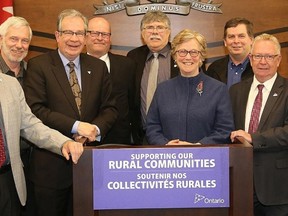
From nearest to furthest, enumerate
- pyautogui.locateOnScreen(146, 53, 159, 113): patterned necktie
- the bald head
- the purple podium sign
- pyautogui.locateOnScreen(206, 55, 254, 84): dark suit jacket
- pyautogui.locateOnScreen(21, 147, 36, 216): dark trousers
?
the purple podium sign → pyautogui.locateOnScreen(21, 147, 36, 216): dark trousers → pyautogui.locateOnScreen(206, 55, 254, 84): dark suit jacket → pyautogui.locateOnScreen(146, 53, 159, 113): patterned necktie → the bald head

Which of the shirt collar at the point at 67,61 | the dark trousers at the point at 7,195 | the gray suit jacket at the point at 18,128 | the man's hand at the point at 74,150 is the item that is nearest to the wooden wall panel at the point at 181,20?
the shirt collar at the point at 67,61

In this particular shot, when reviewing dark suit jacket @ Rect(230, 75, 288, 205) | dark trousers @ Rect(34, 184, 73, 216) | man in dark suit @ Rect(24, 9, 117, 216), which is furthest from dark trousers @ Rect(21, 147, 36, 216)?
dark suit jacket @ Rect(230, 75, 288, 205)

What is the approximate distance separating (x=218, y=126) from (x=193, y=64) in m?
0.41

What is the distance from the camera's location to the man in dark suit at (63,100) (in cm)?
301

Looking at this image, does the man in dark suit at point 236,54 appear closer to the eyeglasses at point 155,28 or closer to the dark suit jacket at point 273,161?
the eyeglasses at point 155,28

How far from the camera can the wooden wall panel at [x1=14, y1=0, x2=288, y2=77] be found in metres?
4.71

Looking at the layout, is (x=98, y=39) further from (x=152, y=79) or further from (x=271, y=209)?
(x=271, y=209)

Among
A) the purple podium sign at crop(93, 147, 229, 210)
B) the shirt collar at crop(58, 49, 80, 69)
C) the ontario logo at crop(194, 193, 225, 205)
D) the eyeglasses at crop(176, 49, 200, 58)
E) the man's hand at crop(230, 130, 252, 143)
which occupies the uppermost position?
the eyeglasses at crop(176, 49, 200, 58)

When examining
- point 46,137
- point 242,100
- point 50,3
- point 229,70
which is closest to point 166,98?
point 242,100

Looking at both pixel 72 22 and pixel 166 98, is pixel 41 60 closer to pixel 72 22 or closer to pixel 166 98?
pixel 72 22

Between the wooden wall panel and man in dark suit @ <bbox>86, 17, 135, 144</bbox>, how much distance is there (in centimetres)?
82

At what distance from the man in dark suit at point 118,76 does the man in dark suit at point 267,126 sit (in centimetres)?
114

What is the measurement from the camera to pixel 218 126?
2.77 m

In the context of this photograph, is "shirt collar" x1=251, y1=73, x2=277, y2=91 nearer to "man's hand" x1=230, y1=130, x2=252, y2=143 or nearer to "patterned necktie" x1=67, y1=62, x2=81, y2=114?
"man's hand" x1=230, y1=130, x2=252, y2=143
